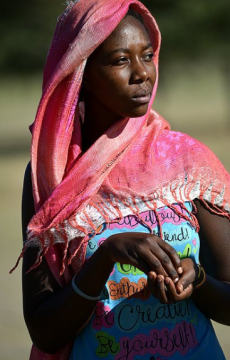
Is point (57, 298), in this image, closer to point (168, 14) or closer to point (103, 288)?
point (103, 288)

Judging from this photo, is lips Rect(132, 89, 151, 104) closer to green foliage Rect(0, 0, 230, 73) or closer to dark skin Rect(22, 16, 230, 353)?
dark skin Rect(22, 16, 230, 353)

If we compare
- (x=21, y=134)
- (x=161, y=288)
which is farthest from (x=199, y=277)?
(x=21, y=134)

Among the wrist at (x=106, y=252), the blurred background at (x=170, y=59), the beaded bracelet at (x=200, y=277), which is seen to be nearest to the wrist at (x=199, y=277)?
the beaded bracelet at (x=200, y=277)

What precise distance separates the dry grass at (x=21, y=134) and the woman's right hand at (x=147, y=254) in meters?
3.27

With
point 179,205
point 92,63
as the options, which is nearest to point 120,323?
point 179,205

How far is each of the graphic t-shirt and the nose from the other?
44cm

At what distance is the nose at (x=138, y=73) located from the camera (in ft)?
8.05

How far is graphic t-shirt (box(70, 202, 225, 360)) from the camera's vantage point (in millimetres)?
2416

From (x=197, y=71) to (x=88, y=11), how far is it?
11562 millimetres

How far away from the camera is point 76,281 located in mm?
2379

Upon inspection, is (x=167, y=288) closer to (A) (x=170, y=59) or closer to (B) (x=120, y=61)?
(B) (x=120, y=61)

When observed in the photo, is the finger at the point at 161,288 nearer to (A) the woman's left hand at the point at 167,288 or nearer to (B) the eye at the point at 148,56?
(A) the woman's left hand at the point at 167,288

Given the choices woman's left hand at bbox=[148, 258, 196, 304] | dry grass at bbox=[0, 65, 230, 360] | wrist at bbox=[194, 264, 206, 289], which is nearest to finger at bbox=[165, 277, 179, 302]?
woman's left hand at bbox=[148, 258, 196, 304]

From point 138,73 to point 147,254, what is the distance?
25.9 inches
